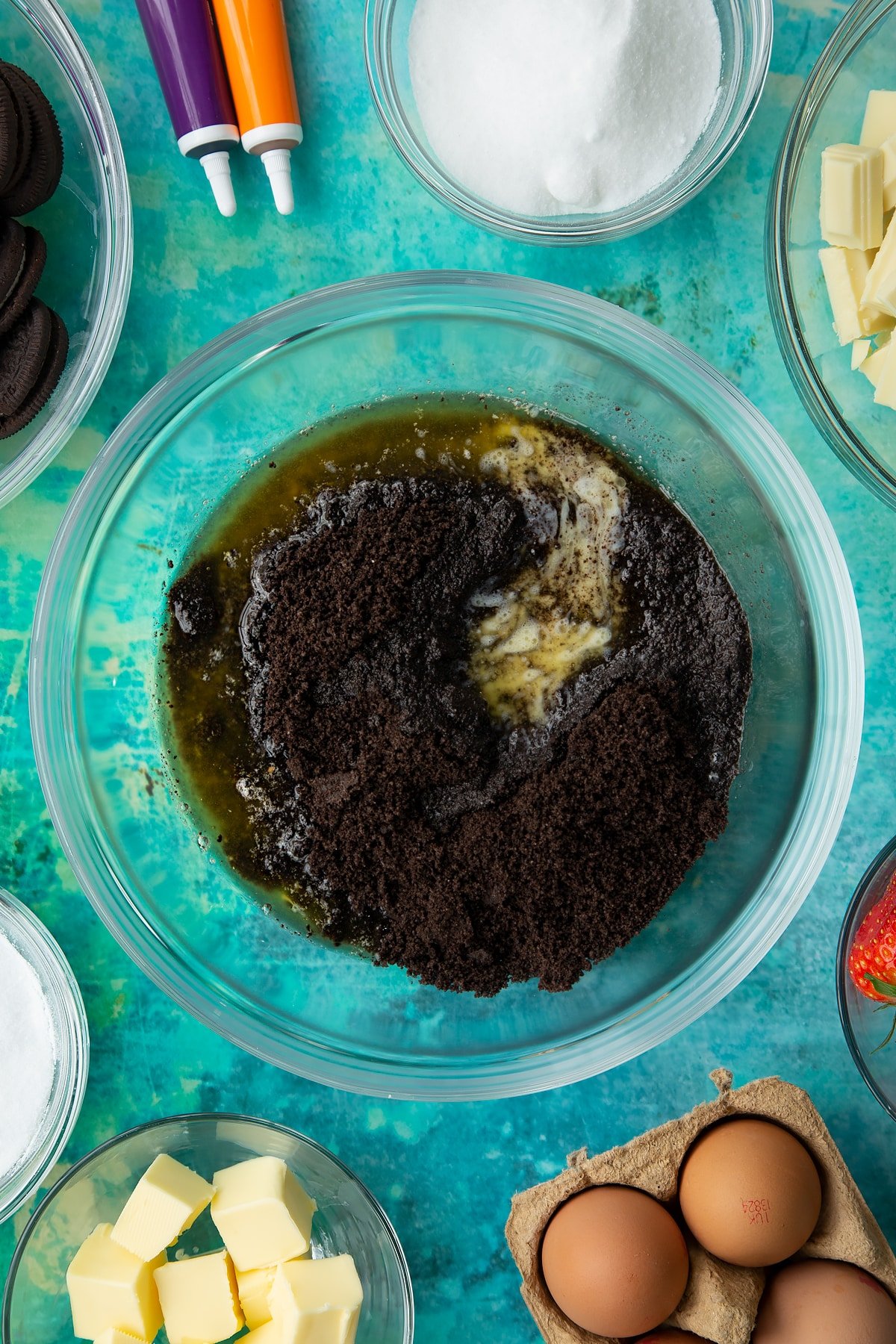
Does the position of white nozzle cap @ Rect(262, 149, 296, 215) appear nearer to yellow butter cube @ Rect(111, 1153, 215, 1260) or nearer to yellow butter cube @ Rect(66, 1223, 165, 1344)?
yellow butter cube @ Rect(111, 1153, 215, 1260)

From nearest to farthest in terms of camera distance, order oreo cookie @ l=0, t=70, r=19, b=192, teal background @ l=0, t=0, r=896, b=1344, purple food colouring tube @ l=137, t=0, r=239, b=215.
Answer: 1. oreo cookie @ l=0, t=70, r=19, b=192
2. purple food colouring tube @ l=137, t=0, r=239, b=215
3. teal background @ l=0, t=0, r=896, b=1344

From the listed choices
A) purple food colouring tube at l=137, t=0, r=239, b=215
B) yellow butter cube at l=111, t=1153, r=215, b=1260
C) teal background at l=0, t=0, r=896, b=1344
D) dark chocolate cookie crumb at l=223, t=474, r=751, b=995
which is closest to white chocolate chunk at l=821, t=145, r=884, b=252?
teal background at l=0, t=0, r=896, b=1344

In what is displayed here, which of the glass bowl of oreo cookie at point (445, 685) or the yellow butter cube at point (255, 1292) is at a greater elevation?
the glass bowl of oreo cookie at point (445, 685)

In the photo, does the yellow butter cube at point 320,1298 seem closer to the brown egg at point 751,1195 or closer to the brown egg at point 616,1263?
the brown egg at point 616,1263

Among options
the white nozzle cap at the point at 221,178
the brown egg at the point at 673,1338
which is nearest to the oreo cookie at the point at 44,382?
the white nozzle cap at the point at 221,178

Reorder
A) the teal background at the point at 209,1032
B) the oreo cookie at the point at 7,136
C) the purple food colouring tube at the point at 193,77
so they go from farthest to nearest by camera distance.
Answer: the teal background at the point at 209,1032, the purple food colouring tube at the point at 193,77, the oreo cookie at the point at 7,136

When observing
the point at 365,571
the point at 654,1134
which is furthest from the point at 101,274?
the point at 654,1134

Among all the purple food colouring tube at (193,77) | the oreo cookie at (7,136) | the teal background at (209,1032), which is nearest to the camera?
the oreo cookie at (7,136)
